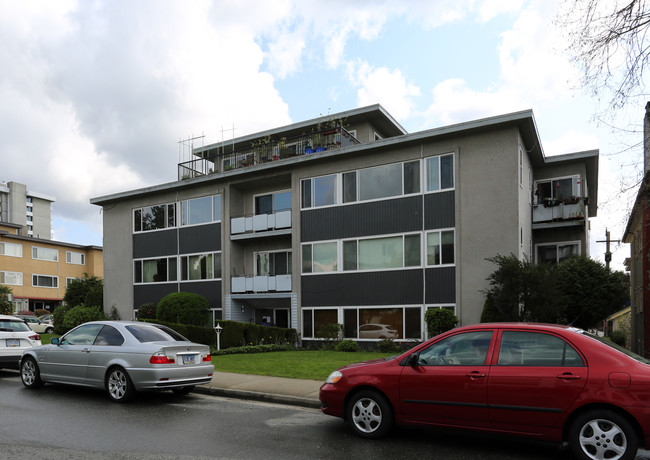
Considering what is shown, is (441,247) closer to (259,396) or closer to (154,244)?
(259,396)

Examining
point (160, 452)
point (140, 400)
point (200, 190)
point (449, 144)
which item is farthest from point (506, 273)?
point (200, 190)

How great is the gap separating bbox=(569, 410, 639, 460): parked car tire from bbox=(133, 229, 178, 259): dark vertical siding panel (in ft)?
76.5

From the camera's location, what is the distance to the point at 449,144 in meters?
19.4

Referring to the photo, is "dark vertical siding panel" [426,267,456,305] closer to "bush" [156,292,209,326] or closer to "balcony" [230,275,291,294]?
"balcony" [230,275,291,294]

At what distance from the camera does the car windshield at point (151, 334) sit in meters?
9.77

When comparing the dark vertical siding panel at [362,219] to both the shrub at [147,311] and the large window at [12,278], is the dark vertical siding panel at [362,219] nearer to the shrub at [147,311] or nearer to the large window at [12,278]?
the shrub at [147,311]

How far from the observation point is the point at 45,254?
5459 cm

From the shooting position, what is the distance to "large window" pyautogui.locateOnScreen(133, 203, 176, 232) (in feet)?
89.5

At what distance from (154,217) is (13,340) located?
15386 millimetres

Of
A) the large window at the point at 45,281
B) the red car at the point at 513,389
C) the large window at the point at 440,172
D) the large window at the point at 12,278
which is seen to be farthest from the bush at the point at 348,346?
the large window at the point at 45,281

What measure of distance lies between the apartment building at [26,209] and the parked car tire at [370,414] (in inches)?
4032

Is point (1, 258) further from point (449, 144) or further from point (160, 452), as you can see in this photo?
point (160, 452)

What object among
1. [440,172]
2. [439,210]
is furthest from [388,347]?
[440,172]

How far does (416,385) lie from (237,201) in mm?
20078
